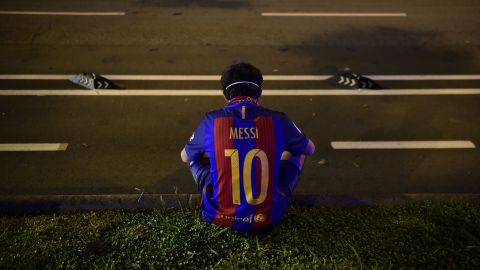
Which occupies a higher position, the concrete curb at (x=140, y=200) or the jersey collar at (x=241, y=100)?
the jersey collar at (x=241, y=100)

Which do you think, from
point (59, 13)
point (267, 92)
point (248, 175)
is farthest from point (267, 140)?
point (59, 13)

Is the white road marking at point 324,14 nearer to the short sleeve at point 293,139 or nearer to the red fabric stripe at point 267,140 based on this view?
the short sleeve at point 293,139

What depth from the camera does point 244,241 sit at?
144 inches

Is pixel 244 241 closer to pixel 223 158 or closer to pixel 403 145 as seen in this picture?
pixel 223 158

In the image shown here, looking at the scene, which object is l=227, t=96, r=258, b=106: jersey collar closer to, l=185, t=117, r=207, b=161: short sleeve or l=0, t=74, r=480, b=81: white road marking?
l=185, t=117, r=207, b=161: short sleeve

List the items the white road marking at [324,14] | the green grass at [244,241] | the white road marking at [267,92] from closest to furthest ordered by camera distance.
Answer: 1. the green grass at [244,241]
2. the white road marking at [267,92]
3. the white road marking at [324,14]

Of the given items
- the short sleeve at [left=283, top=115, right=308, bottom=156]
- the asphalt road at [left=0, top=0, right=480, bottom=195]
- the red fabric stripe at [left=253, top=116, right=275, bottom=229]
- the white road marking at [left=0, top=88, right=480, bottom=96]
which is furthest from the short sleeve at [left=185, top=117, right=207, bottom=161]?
the white road marking at [left=0, top=88, right=480, bottom=96]

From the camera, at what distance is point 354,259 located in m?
3.57

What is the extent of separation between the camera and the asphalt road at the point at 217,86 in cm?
519

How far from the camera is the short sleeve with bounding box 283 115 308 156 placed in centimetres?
337

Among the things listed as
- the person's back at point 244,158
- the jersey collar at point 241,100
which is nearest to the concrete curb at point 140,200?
the person's back at point 244,158

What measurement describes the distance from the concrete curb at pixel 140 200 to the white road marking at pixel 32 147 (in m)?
1.35

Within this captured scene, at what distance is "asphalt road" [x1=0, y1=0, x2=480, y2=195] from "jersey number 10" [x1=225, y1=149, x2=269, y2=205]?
1.71 meters

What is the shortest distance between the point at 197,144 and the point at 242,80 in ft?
2.00
